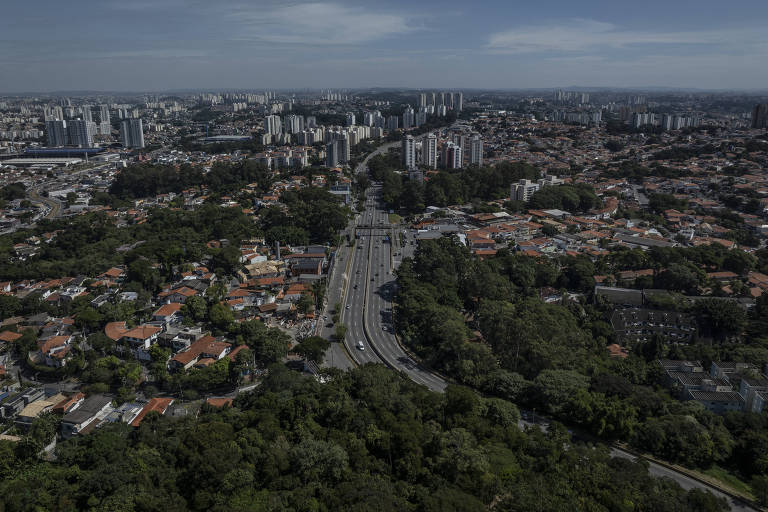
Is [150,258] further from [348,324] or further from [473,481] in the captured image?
[473,481]

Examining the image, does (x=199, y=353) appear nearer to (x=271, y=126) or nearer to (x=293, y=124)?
(x=271, y=126)

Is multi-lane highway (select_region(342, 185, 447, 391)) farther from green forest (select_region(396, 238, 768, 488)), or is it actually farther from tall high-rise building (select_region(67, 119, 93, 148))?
tall high-rise building (select_region(67, 119, 93, 148))

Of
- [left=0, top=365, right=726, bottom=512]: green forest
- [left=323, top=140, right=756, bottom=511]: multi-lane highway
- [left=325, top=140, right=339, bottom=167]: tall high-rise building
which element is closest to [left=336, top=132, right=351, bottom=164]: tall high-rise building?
[left=325, top=140, right=339, bottom=167]: tall high-rise building

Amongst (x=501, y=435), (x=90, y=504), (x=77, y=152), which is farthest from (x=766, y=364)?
(x=77, y=152)

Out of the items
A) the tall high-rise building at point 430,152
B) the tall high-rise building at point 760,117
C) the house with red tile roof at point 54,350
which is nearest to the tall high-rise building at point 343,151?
the tall high-rise building at point 430,152

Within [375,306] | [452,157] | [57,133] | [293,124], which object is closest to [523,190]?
[452,157]

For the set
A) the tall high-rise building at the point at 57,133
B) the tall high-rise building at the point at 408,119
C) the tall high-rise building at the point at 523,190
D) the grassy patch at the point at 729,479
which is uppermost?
the tall high-rise building at the point at 408,119

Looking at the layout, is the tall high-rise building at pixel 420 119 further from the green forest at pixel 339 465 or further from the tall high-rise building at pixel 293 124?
the green forest at pixel 339 465
